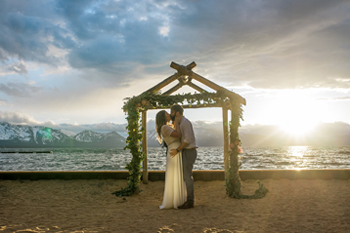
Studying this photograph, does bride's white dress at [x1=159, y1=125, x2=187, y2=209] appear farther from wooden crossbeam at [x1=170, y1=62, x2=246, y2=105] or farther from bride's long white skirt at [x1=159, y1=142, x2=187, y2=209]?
wooden crossbeam at [x1=170, y1=62, x2=246, y2=105]

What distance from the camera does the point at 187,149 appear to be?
5.22 m

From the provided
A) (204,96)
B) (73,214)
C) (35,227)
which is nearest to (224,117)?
(204,96)

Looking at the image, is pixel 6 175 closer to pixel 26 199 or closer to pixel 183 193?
pixel 26 199

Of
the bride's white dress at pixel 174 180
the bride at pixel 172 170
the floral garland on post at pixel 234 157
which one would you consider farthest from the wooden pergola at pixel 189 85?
the bride's white dress at pixel 174 180

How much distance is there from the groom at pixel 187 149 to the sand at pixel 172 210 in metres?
0.35

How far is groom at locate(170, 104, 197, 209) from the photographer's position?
508 cm

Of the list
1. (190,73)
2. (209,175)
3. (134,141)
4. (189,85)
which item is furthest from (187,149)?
(209,175)

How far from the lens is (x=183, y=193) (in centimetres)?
530

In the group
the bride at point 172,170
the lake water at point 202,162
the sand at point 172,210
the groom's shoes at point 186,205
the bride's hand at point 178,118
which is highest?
the bride's hand at point 178,118

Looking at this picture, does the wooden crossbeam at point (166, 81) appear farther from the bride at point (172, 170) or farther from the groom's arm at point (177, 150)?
the groom's arm at point (177, 150)

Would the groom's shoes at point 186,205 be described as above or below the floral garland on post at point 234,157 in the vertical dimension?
below

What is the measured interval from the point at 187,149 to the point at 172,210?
46.9 inches

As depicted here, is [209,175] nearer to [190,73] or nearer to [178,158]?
[190,73]

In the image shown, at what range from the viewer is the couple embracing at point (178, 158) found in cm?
514
